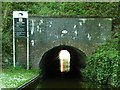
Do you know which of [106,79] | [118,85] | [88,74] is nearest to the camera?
[118,85]

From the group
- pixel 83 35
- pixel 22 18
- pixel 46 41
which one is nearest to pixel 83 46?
pixel 83 35

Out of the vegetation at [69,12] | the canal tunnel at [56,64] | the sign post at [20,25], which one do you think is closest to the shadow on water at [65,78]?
the canal tunnel at [56,64]

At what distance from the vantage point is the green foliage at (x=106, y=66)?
9.38 m

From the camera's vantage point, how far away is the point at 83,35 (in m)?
12.4

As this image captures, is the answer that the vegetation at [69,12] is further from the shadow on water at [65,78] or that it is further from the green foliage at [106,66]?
the shadow on water at [65,78]

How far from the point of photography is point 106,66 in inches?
391

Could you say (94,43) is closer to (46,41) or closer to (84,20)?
(84,20)

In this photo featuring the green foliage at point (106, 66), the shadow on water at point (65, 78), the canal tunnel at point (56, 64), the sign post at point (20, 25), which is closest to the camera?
the green foliage at point (106, 66)

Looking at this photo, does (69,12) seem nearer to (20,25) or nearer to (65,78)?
(20,25)

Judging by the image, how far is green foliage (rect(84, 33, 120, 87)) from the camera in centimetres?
938

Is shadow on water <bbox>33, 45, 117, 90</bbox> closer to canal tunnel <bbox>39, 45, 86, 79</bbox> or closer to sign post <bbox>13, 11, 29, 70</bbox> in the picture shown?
canal tunnel <bbox>39, 45, 86, 79</bbox>

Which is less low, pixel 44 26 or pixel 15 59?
pixel 44 26

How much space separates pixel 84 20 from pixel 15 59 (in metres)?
2.87

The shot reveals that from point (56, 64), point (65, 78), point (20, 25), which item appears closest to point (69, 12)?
point (20, 25)
